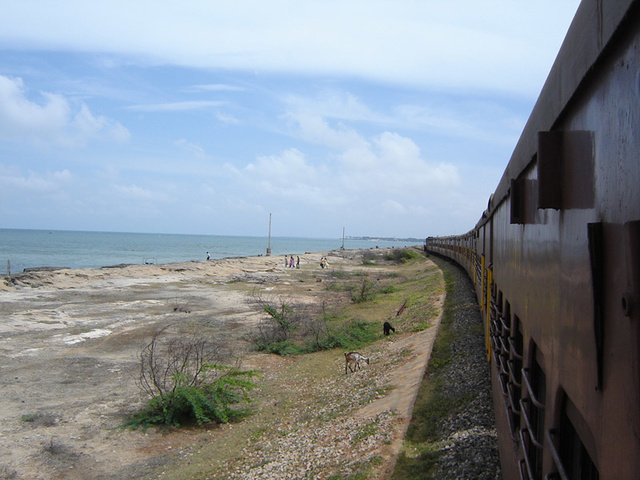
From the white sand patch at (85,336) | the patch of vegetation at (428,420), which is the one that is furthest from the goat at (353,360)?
the white sand patch at (85,336)

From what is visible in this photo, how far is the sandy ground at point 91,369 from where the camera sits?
887 cm

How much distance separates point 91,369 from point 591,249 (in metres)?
15.1

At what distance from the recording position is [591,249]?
1.46 m

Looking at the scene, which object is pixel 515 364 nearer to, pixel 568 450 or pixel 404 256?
pixel 568 450

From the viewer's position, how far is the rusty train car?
122 cm

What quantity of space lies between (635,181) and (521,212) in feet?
7.57

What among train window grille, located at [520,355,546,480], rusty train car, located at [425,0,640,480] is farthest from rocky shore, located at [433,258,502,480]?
rusty train car, located at [425,0,640,480]

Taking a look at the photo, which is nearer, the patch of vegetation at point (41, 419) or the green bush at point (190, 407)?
the patch of vegetation at point (41, 419)

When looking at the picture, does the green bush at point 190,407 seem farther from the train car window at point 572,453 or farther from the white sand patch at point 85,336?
the train car window at point 572,453

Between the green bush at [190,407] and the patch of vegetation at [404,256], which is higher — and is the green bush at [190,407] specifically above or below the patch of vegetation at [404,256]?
below

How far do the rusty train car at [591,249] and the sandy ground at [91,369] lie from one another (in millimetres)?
5196

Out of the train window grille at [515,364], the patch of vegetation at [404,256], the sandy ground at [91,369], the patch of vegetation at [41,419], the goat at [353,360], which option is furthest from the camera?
the patch of vegetation at [404,256]

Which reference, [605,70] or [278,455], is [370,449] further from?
[605,70]

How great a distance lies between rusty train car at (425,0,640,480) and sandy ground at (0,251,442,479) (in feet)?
17.0
